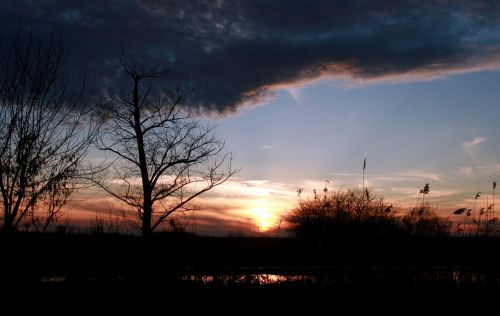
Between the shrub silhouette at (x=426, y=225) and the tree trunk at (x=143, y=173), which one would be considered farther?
the shrub silhouette at (x=426, y=225)

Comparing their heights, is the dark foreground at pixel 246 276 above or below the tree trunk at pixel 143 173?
below

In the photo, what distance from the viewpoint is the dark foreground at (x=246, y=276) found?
1130 centimetres

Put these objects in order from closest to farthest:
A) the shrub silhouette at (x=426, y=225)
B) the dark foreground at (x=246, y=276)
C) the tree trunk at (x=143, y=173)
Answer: the dark foreground at (x=246, y=276)
the tree trunk at (x=143, y=173)
the shrub silhouette at (x=426, y=225)

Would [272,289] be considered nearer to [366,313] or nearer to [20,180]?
[366,313]

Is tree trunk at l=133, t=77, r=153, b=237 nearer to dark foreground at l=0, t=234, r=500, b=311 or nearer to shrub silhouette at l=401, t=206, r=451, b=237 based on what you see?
dark foreground at l=0, t=234, r=500, b=311

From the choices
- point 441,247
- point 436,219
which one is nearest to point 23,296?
point 441,247

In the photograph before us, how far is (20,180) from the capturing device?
12469 mm

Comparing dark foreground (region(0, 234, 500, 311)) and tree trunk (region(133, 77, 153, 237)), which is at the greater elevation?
tree trunk (region(133, 77, 153, 237))

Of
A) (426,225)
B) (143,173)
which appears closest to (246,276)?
(143,173)

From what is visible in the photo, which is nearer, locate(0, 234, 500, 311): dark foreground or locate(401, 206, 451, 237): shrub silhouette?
locate(0, 234, 500, 311): dark foreground

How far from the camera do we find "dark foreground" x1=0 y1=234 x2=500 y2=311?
445 inches

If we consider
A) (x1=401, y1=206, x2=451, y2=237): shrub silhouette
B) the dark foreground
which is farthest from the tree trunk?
(x1=401, y1=206, x2=451, y2=237): shrub silhouette

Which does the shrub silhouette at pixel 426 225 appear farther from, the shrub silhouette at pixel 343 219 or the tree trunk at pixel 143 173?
the tree trunk at pixel 143 173

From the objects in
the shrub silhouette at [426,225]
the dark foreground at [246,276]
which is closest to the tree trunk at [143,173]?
the dark foreground at [246,276]
